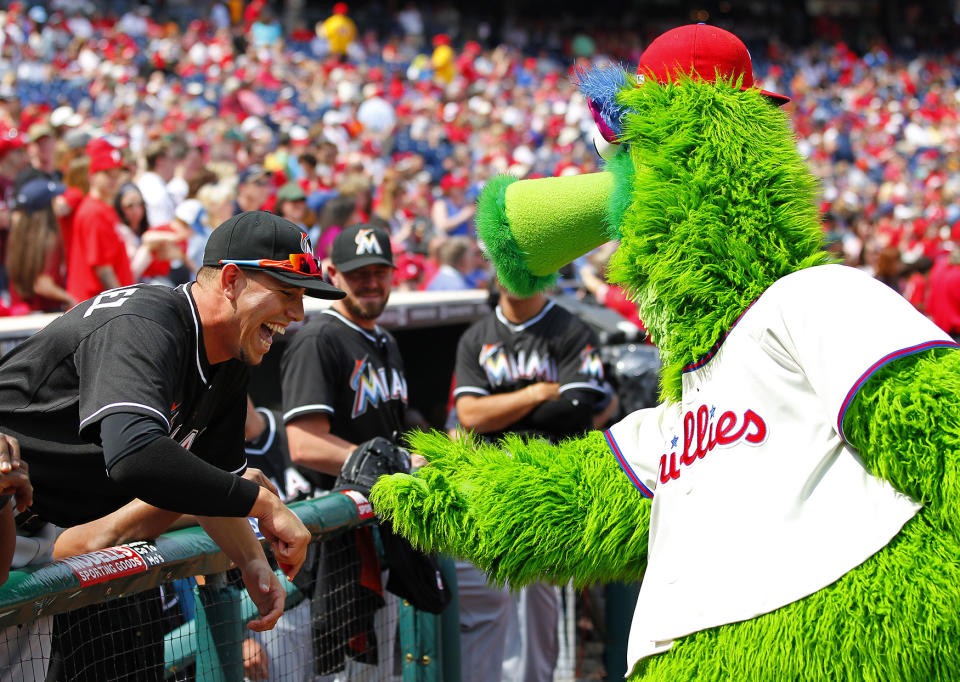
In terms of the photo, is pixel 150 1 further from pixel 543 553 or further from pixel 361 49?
pixel 543 553

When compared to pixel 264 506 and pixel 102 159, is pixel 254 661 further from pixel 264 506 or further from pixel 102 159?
pixel 102 159

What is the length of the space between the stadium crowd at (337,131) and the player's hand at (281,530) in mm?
953

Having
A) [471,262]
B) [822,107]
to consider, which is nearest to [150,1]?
[471,262]

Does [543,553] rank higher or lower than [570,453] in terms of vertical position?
lower

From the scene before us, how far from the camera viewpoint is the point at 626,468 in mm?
2139

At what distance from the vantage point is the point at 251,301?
2016 mm

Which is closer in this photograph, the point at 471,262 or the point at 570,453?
the point at 570,453

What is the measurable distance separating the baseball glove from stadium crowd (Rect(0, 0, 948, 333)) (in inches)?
34.3

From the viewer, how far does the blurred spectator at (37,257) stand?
16.4 feet

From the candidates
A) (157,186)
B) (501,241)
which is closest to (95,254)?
(157,186)

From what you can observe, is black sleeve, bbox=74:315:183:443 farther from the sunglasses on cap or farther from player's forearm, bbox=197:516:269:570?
player's forearm, bbox=197:516:269:570

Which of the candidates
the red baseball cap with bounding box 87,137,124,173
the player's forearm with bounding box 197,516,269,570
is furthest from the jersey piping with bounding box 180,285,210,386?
the red baseball cap with bounding box 87,137,124,173

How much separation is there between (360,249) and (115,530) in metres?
1.60

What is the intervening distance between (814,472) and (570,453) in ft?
2.08
